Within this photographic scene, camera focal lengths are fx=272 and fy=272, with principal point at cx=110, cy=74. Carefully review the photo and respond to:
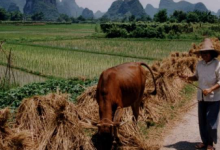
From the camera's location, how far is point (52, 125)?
16.6 feet

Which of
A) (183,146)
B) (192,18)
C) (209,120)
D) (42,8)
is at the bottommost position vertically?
(183,146)

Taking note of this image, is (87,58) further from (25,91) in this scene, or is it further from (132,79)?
(132,79)

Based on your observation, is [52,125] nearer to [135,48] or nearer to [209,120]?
[209,120]

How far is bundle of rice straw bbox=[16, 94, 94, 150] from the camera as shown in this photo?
4957mm

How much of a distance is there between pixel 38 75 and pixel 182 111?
7765mm

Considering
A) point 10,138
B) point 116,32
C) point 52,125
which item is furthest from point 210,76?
point 116,32

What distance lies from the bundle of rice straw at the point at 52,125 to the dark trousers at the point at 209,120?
7.22 ft

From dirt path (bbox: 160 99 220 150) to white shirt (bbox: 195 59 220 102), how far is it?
118 centimetres

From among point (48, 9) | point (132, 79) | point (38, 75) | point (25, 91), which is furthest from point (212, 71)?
point (48, 9)

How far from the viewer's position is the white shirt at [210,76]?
4883 mm

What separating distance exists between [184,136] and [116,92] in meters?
2.19

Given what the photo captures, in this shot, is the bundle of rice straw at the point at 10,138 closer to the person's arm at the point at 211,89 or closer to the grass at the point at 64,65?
the person's arm at the point at 211,89

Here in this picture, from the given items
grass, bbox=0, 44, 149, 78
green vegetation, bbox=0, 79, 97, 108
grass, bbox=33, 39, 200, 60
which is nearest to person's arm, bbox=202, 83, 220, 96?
green vegetation, bbox=0, 79, 97, 108

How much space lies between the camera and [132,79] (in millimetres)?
5641
